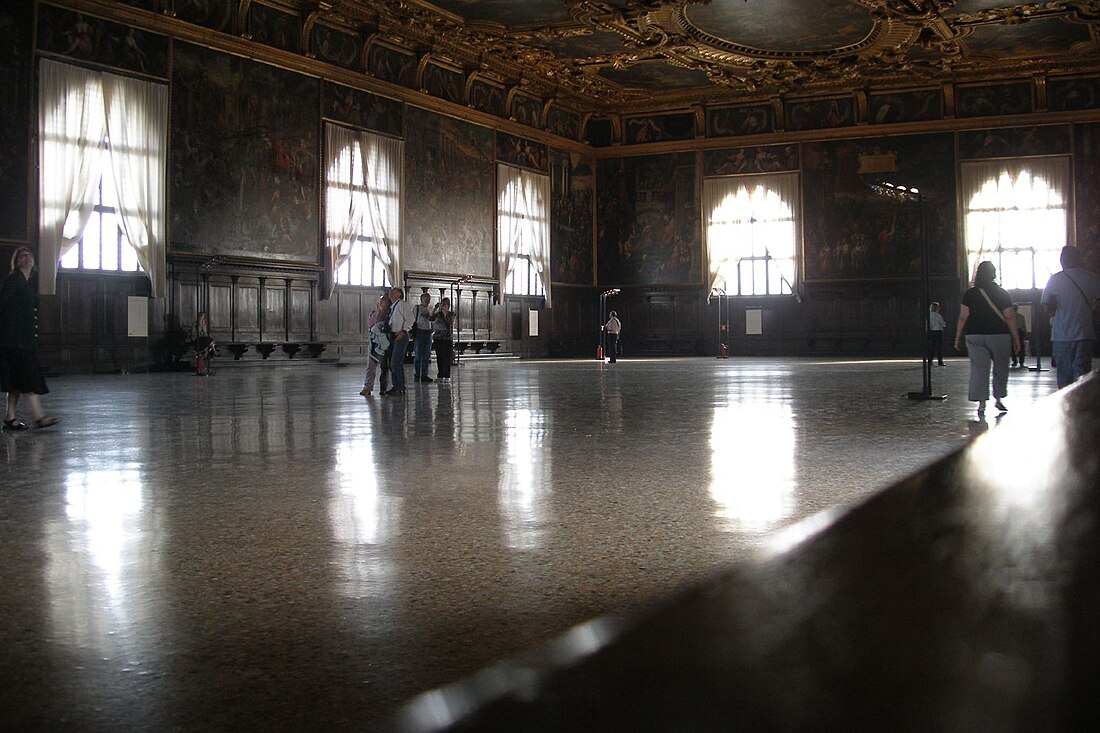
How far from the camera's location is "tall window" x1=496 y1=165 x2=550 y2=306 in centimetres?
2975

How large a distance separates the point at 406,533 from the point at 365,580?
0.73 meters

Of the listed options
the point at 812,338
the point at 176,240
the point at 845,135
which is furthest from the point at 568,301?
the point at 176,240

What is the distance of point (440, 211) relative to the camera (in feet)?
89.7

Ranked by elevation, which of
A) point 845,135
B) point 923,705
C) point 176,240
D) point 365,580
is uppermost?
point 845,135

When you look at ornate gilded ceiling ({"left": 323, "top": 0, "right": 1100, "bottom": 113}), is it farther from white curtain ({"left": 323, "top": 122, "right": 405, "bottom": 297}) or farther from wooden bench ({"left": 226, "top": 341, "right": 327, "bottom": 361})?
wooden bench ({"left": 226, "top": 341, "right": 327, "bottom": 361})

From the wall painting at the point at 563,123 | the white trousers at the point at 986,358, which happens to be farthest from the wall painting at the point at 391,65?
the white trousers at the point at 986,358

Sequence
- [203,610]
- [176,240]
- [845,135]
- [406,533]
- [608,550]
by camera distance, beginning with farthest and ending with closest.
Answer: [845,135] → [176,240] → [406,533] → [608,550] → [203,610]

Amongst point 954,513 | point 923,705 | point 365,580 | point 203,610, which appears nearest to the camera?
point 923,705

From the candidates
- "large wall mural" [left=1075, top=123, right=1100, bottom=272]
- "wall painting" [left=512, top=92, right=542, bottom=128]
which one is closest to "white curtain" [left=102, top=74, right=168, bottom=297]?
"wall painting" [left=512, top=92, right=542, bottom=128]

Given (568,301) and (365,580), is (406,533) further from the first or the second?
(568,301)

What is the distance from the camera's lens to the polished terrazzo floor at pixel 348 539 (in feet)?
7.06

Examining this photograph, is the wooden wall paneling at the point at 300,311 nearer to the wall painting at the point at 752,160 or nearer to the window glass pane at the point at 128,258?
the window glass pane at the point at 128,258

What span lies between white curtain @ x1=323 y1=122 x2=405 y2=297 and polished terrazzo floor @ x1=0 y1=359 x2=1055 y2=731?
15898mm

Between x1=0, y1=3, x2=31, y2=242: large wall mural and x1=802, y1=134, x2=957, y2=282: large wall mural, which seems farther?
x1=802, y1=134, x2=957, y2=282: large wall mural
